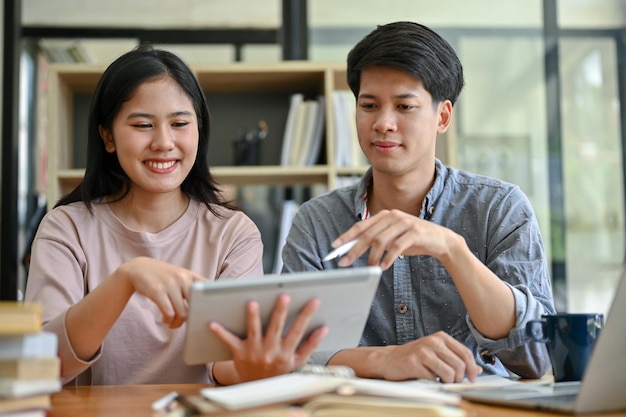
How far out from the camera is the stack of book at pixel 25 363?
0.91 m

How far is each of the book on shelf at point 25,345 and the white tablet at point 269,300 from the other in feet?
0.61

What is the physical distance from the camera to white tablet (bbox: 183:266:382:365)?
1055 millimetres

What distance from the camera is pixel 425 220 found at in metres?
1.53

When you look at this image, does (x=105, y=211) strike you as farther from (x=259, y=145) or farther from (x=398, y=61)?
(x=259, y=145)

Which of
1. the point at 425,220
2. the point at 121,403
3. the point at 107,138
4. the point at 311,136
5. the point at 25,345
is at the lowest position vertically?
the point at 121,403

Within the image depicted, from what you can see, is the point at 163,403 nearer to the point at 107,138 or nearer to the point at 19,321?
Answer: the point at 19,321

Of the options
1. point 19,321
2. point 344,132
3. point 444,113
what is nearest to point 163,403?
point 19,321

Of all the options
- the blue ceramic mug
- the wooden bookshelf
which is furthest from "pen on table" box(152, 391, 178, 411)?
the wooden bookshelf

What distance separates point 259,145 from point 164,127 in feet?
6.13

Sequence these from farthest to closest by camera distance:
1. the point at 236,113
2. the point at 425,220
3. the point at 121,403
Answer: the point at 236,113, the point at 425,220, the point at 121,403

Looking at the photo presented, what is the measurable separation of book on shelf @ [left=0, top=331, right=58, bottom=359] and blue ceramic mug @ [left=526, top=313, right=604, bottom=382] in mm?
761

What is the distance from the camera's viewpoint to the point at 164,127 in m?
1.69

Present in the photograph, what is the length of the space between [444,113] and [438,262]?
385 mm

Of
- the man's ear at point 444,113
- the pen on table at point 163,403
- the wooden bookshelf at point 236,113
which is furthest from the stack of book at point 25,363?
the wooden bookshelf at point 236,113
